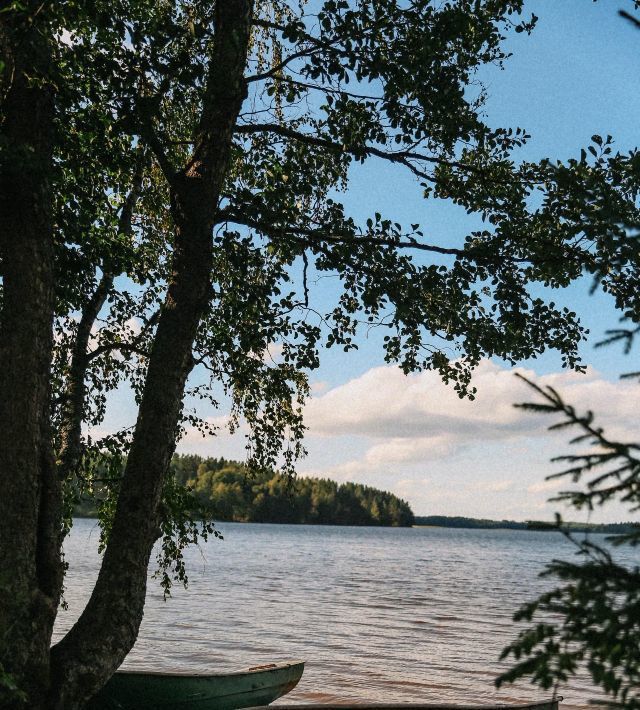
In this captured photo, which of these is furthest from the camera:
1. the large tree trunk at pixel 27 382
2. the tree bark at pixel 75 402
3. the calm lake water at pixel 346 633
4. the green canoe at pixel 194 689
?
the calm lake water at pixel 346 633

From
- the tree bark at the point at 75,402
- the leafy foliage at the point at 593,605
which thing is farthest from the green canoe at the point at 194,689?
the leafy foliage at the point at 593,605

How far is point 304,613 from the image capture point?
34469mm

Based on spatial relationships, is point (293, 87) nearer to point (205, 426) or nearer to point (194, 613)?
point (205, 426)

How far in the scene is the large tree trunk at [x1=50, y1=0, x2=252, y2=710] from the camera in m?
8.70

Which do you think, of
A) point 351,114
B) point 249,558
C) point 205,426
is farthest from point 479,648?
point 249,558

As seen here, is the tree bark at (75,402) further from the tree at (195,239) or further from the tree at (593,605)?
the tree at (593,605)

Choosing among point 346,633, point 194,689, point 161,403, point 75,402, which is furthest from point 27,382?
point 346,633

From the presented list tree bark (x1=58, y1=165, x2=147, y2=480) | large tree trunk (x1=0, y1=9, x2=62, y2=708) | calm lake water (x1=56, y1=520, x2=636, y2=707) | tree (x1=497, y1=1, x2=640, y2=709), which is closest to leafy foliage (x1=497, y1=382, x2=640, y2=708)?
tree (x1=497, y1=1, x2=640, y2=709)

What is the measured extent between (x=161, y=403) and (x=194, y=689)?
444 cm

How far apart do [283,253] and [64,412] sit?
490 cm

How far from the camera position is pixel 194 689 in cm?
1106

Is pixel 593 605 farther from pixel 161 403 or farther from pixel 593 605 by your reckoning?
pixel 161 403

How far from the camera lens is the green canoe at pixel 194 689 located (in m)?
10.4

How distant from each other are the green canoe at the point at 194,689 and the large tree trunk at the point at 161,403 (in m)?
1.56
